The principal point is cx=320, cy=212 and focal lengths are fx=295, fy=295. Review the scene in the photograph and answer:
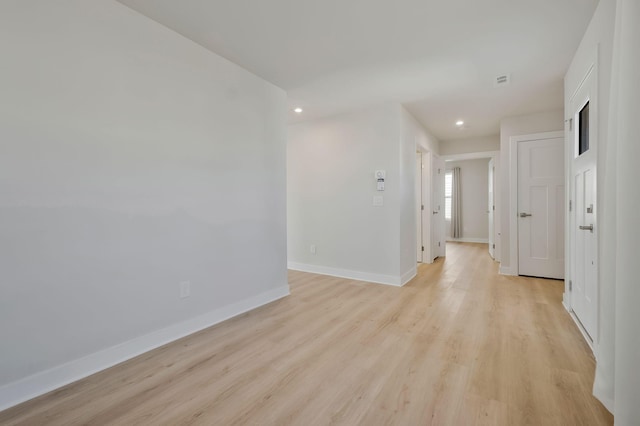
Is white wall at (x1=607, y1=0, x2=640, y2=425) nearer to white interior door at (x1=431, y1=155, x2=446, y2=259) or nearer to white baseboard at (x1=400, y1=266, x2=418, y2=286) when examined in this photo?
white baseboard at (x1=400, y1=266, x2=418, y2=286)

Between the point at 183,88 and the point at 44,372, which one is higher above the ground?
the point at 183,88

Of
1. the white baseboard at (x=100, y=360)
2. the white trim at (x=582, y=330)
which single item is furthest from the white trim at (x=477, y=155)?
the white baseboard at (x=100, y=360)

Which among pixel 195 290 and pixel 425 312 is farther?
pixel 425 312

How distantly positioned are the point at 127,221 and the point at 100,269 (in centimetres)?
35

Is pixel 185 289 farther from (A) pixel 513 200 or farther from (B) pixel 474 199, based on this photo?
(B) pixel 474 199

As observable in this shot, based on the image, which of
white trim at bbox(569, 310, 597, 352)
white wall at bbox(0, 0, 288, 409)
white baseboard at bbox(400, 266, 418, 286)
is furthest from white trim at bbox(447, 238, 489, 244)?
white wall at bbox(0, 0, 288, 409)

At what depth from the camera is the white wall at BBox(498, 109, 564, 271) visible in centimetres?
424

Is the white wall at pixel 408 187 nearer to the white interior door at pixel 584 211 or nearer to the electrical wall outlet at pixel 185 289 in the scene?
the white interior door at pixel 584 211

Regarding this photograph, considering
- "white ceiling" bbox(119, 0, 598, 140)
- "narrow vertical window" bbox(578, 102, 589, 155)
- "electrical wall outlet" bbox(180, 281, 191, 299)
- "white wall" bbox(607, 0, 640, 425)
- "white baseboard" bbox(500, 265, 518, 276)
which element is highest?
"white ceiling" bbox(119, 0, 598, 140)

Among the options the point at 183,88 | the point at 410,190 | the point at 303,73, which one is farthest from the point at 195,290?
the point at 410,190

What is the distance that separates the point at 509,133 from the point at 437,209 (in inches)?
74.6

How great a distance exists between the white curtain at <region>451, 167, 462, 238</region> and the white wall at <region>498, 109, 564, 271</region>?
402 centimetres

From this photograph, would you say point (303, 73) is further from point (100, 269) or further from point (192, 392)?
point (192, 392)

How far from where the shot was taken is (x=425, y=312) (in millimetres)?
2949
